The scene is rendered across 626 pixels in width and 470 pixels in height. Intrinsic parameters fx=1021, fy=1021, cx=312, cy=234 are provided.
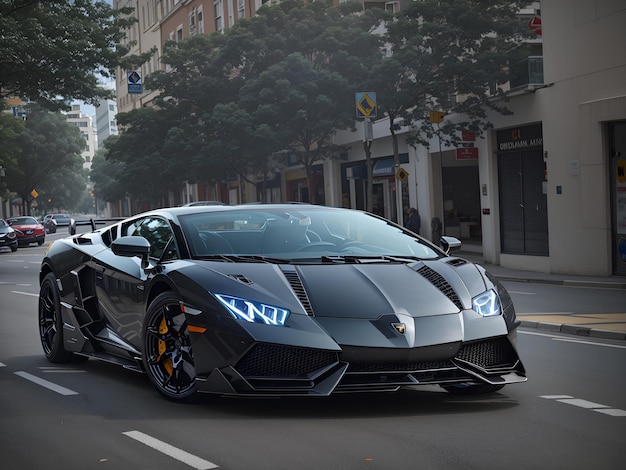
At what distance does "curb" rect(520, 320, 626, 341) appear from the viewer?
1120cm

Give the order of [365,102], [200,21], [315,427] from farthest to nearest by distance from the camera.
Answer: [200,21] < [365,102] < [315,427]

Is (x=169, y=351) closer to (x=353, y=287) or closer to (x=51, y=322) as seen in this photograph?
(x=353, y=287)

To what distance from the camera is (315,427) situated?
578cm

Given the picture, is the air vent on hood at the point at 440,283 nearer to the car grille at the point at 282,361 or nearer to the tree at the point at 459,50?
the car grille at the point at 282,361

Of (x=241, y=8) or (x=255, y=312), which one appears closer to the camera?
(x=255, y=312)

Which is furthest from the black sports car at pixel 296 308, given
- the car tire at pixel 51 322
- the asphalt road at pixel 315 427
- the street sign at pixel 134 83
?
the street sign at pixel 134 83

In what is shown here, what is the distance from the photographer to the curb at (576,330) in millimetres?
11195

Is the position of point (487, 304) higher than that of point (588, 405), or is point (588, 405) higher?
point (487, 304)

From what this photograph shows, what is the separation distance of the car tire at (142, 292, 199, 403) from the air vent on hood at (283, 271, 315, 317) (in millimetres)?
730

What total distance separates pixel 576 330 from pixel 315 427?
6692 millimetres

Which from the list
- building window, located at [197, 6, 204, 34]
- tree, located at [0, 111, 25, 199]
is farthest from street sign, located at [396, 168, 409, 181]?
building window, located at [197, 6, 204, 34]

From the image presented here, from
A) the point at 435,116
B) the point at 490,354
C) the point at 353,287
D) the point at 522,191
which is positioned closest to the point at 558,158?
the point at 522,191

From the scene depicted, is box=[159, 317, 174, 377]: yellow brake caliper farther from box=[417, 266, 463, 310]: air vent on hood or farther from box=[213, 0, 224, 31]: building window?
box=[213, 0, 224, 31]: building window

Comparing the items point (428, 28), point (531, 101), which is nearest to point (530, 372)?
point (531, 101)
